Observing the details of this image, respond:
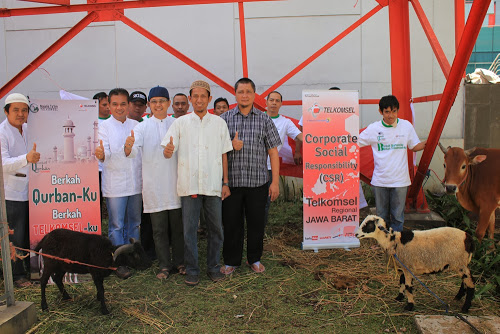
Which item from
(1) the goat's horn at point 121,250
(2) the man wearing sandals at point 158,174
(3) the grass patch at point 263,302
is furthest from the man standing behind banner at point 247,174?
(1) the goat's horn at point 121,250

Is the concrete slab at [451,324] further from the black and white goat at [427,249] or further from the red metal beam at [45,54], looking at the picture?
the red metal beam at [45,54]

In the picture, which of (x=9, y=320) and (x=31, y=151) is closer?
(x=9, y=320)

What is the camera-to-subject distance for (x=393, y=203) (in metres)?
4.75

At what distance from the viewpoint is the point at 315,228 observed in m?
4.86

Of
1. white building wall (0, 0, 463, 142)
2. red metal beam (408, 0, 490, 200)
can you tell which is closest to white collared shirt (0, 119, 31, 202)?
white building wall (0, 0, 463, 142)

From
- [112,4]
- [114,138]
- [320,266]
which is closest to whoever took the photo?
[114,138]

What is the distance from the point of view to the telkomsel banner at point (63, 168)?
12.8 feet

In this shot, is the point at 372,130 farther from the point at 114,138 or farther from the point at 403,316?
the point at 114,138

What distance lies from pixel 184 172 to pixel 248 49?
458cm

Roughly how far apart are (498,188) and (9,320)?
16.2 feet

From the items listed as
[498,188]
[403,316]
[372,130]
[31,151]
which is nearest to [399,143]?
[372,130]

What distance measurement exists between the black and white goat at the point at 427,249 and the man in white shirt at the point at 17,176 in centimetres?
321

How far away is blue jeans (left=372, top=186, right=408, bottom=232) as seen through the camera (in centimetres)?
470

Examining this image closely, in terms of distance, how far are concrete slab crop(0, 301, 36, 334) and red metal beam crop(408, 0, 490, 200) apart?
4569mm
